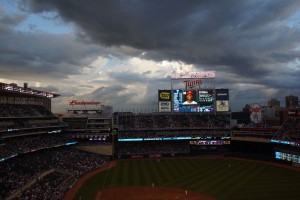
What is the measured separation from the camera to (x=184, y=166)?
223 feet

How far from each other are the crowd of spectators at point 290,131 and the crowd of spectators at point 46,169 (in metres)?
41.0

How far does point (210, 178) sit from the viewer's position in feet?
186

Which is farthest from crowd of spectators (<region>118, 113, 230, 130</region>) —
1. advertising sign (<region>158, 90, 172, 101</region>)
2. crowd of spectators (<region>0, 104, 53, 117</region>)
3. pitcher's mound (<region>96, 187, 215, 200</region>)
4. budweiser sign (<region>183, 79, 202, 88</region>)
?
pitcher's mound (<region>96, 187, 215, 200</region>)

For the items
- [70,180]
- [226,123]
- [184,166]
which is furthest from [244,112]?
[70,180]

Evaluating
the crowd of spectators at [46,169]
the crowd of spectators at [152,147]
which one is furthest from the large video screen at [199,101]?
the crowd of spectators at [46,169]

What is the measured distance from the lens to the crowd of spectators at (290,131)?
222ft

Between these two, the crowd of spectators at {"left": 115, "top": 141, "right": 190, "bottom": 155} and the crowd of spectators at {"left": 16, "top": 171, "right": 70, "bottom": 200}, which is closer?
the crowd of spectators at {"left": 16, "top": 171, "right": 70, "bottom": 200}

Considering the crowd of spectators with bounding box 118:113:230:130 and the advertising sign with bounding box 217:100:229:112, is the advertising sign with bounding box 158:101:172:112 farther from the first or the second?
the advertising sign with bounding box 217:100:229:112

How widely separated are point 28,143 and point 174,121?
41.3 m

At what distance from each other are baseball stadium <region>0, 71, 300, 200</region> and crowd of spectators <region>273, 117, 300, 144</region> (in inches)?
11.0

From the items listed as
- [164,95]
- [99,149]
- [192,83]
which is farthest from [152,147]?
[192,83]

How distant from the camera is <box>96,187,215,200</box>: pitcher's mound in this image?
4600 centimetres

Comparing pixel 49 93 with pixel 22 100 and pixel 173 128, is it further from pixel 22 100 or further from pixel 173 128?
pixel 173 128

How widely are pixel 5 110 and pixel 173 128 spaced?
43012 millimetres
